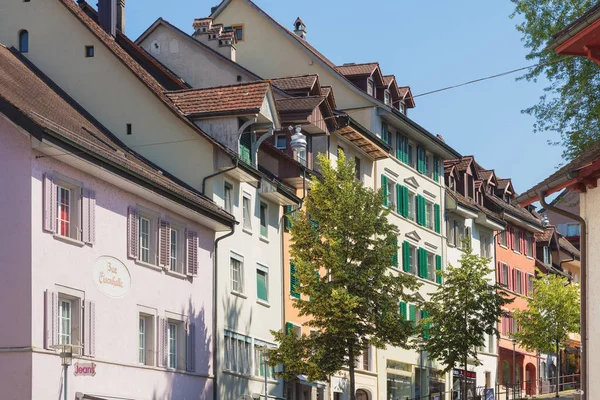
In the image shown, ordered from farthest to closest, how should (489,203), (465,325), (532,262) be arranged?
(532,262) < (489,203) < (465,325)

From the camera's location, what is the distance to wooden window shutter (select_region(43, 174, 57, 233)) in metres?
31.9

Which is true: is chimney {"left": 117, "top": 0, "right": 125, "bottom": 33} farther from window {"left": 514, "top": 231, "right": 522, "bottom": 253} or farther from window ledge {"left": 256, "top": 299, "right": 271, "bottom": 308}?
window {"left": 514, "top": 231, "right": 522, "bottom": 253}

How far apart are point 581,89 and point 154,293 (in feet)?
40.9

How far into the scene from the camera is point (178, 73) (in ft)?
177

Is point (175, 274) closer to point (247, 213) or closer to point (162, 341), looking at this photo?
point (162, 341)

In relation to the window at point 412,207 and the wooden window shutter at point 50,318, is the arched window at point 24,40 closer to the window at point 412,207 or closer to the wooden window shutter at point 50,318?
the wooden window shutter at point 50,318

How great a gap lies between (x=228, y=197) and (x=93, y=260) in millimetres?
9832

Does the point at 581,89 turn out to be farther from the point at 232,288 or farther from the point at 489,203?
the point at 489,203

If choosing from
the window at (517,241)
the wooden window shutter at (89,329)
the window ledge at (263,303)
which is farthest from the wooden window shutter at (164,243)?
the window at (517,241)

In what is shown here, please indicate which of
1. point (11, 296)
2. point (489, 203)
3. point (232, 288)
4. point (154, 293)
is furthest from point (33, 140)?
point (489, 203)

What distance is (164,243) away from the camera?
3856cm

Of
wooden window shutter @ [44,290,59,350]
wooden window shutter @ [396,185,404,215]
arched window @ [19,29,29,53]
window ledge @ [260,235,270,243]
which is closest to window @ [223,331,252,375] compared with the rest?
window ledge @ [260,235,270,243]

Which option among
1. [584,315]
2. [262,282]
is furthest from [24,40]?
[584,315]

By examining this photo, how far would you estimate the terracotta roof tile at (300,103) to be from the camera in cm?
5003
